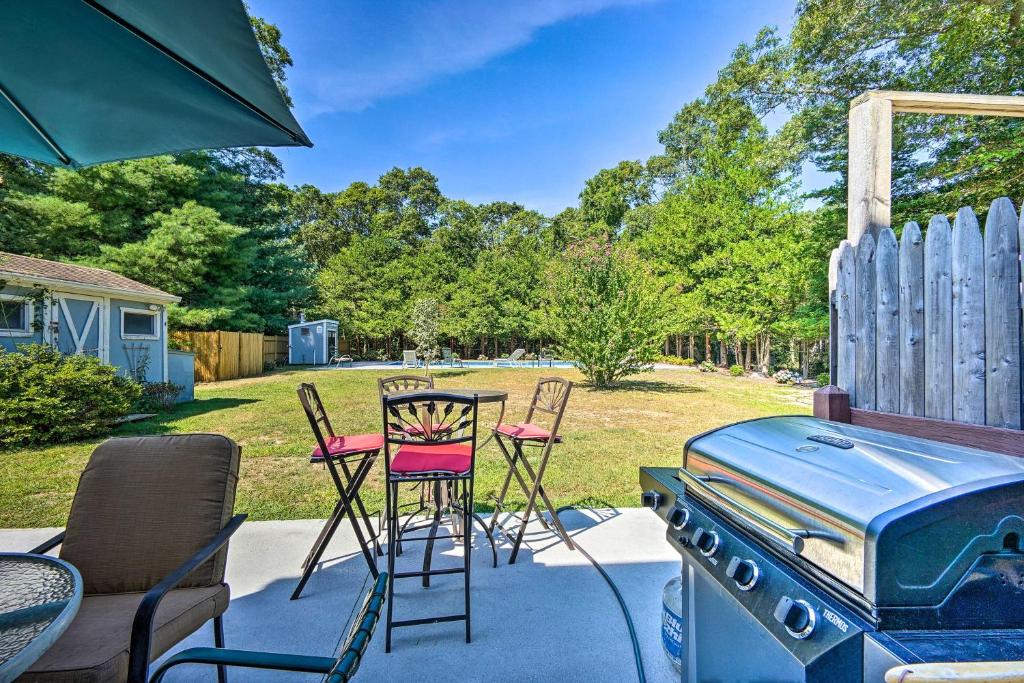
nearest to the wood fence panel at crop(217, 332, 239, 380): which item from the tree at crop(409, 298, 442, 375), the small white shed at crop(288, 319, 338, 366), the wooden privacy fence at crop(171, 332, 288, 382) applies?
the wooden privacy fence at crop(171, 332, 288, 382)

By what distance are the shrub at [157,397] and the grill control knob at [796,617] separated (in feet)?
34.6

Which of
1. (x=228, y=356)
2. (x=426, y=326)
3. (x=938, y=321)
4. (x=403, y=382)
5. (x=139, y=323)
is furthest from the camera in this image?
(x=426, y=326)

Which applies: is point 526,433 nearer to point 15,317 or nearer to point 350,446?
point 350,446

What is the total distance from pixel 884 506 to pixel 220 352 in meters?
16.1

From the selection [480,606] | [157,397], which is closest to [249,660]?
[480,606]

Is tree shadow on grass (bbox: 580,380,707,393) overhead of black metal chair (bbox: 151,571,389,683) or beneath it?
beneath

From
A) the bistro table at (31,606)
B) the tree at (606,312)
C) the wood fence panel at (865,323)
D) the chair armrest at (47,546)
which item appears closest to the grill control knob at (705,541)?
the wood fence panel at (865,323)

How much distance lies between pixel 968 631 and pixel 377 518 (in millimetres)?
3410

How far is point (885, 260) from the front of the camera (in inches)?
66.6

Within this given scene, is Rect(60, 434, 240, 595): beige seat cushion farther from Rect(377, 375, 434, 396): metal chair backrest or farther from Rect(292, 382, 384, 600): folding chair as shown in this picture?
Rect(377, 375, 434, 396): metal chair backrest

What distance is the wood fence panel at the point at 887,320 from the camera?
168 centimetres

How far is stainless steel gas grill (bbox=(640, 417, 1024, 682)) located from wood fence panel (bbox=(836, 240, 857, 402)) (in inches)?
32.4

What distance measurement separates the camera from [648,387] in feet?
39.3

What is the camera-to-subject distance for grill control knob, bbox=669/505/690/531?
50.7 inches
